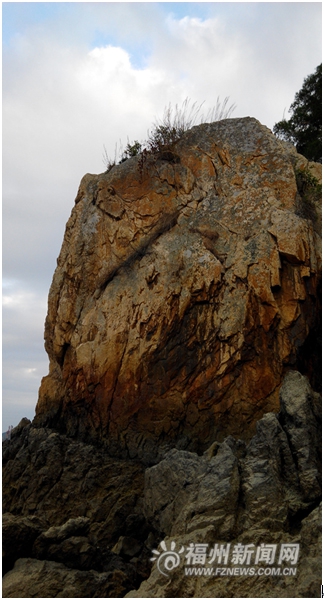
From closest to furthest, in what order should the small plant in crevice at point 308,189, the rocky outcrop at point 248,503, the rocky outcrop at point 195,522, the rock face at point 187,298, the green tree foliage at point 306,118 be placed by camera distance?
the rocky outcrop at point 248,503 → the rocky outcrop at point 195,522 → the rock face at point 187,298 → the small plant in crevice at point 308,189 → the green tree foliage at point 306,118

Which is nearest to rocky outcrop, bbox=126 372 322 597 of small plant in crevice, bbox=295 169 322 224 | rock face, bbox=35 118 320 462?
rock face, bbox=35 118 320 462

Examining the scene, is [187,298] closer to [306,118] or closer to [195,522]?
[195,522]

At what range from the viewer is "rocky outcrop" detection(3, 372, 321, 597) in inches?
336

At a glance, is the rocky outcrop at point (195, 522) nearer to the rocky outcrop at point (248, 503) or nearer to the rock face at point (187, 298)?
the rocky outcrop at point (248, 503)

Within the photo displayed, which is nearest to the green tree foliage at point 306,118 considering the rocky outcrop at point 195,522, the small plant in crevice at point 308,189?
the small plant in crevice at point 308,189

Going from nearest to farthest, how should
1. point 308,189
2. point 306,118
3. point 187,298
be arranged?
point 187,298
point 308,189
point 306,118

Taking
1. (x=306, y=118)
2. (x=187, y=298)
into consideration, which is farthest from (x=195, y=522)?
(x=306, y=118)

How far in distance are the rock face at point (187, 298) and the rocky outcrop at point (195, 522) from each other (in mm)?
1448

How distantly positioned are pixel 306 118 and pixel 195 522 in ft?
48.9

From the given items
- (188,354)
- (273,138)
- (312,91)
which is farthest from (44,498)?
(312,91)

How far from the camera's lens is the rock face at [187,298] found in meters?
12.5

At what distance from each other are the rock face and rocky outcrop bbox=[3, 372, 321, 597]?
4.75 feet

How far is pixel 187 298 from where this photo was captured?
13.0 metres

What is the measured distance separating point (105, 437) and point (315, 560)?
619 centimetres
